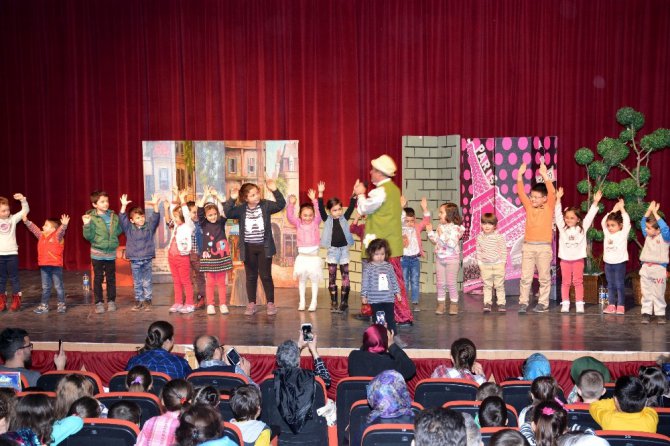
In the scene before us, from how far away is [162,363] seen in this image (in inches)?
214

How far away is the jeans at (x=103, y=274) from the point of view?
29.2ft

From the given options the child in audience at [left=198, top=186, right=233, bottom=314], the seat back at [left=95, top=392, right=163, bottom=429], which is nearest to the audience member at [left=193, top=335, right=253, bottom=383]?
the seat back at [left=95, top=392, right=163, bottom=429]

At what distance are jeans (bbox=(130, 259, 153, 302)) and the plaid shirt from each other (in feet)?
11.7

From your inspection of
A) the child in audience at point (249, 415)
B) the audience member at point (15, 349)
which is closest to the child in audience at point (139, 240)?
the audience member at point (15, 349)

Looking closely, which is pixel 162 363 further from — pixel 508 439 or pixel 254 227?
pixel 254 227

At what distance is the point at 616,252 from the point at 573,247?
455 millimetres

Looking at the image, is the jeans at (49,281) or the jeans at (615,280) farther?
the jeans at (49,281)

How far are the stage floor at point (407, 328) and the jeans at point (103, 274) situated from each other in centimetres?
20

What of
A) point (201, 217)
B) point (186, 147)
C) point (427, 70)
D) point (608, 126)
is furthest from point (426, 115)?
point (201, 217)

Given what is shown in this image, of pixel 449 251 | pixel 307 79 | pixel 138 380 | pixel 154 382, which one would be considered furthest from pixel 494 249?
pixel 138 380

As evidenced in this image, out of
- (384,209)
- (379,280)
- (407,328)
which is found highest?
(384,209)

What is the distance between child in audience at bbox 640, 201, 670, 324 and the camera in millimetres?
8184

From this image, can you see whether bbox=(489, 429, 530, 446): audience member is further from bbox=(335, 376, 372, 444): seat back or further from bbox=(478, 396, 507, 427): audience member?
bbox=(335, 376, 372, 444): seat back

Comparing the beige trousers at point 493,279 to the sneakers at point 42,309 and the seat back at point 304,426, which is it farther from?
the sneakers at point 42,309
